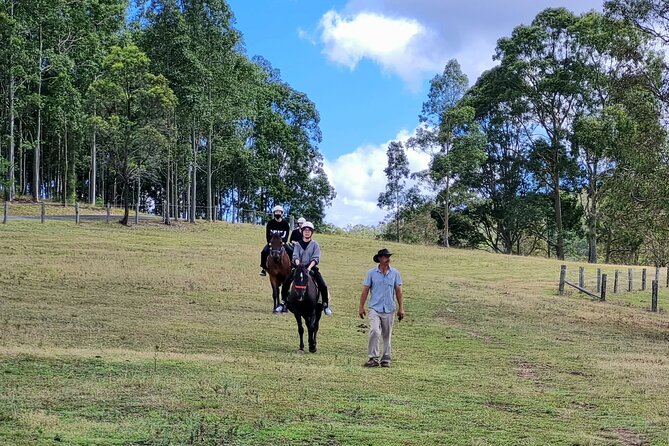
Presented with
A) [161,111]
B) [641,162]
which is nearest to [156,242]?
[161,111]

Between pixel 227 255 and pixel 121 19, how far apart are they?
30739 millimetres

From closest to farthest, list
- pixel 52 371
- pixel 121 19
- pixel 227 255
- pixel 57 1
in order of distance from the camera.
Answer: pixel 52 371, pixel 227 255, pixel 57 1, pixel 121 19

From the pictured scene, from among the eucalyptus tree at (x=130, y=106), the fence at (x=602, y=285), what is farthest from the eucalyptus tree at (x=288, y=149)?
the fence at (x=602, y=285)

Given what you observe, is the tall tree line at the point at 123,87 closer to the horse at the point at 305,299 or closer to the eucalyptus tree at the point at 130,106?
the eucalyptus tree at the point at 130,106

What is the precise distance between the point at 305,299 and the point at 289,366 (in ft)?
6.80

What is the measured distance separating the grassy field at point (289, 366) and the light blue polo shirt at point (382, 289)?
111 centimetres

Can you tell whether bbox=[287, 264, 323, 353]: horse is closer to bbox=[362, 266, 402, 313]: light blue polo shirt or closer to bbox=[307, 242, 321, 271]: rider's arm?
bbox=[307, 242, 321, 271]: rider's arm

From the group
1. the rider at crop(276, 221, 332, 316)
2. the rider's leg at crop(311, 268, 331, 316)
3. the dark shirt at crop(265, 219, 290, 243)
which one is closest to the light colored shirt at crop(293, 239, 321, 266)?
the rider at crop(276, 221, 332, 316)

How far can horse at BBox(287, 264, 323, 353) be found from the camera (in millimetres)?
12523

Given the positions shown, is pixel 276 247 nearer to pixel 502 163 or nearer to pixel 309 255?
pixel 309 255

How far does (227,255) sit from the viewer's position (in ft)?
114

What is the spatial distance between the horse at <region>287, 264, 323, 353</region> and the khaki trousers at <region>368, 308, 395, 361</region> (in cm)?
167

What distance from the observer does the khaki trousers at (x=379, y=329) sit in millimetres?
11312

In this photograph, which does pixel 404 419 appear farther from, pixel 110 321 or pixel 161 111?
pixel 161 111
